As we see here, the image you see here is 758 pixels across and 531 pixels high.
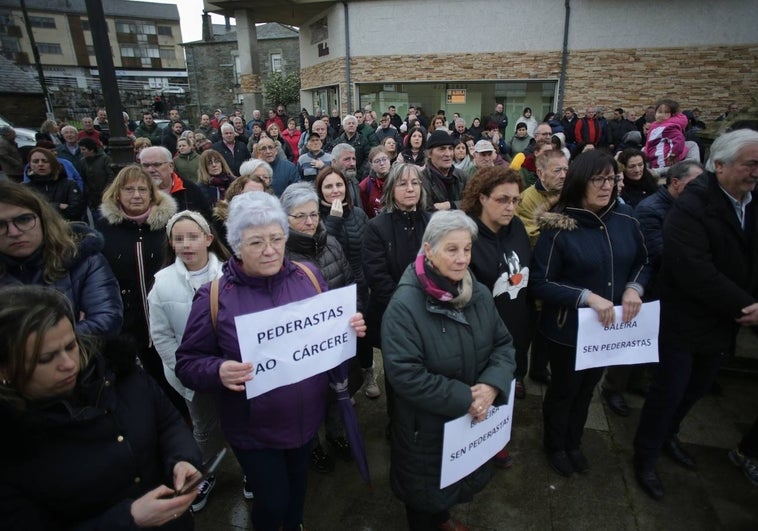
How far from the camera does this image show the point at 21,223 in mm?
2137

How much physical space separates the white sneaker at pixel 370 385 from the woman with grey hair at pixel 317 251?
2.22ft

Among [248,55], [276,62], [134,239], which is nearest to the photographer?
[134,239]

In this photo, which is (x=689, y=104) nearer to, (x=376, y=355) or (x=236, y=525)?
(x=376, y=355)

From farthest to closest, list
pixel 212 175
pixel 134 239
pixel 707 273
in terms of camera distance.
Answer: pixel 212 175 < pixel 134 239 < pixel 707 273

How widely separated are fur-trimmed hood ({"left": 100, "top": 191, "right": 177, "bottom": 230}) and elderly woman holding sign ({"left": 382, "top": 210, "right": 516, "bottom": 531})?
210 centimetres

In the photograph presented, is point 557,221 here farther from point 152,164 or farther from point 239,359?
point 152,164

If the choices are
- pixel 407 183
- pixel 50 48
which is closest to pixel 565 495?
pixel 407 183

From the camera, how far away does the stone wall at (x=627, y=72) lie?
14.1 metres

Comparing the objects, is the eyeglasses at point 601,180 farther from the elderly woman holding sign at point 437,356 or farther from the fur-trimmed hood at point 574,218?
the elderly woman holding sign at point 437,356

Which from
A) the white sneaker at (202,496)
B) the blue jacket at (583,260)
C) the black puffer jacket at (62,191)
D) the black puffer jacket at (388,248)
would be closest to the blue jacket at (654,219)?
A: the blue jacket at (583,260)

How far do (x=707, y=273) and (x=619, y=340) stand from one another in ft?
2.09

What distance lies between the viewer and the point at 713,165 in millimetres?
2570

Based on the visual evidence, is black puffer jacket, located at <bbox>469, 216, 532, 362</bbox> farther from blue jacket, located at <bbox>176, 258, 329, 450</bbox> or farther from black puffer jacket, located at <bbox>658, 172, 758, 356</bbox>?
blue jacket, located at <bbox>176, 258, 329, 450</bbox>

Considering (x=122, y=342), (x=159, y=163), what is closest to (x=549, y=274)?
(x=122, y=342)
